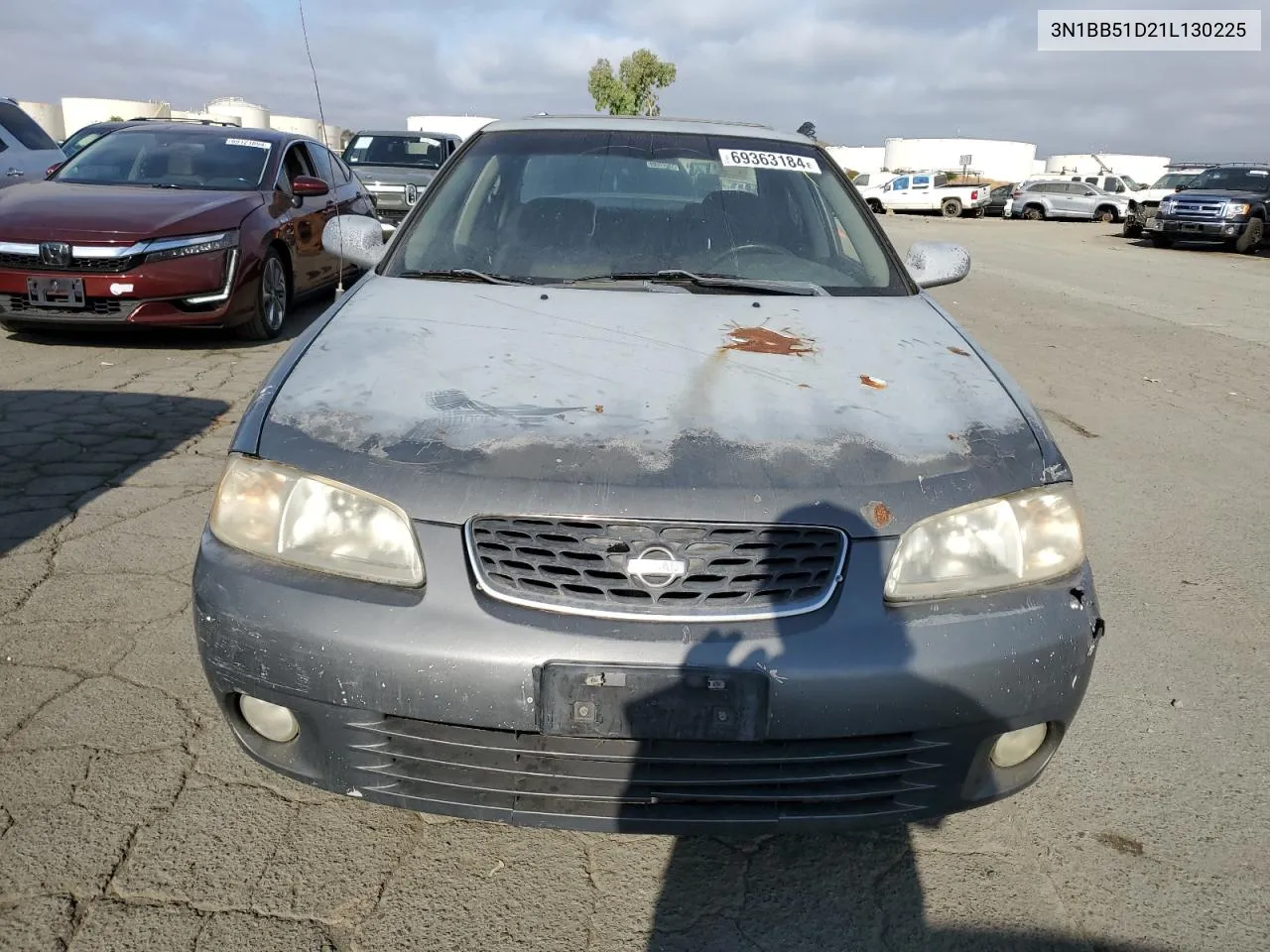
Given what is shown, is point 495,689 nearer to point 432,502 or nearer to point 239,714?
point 432,502

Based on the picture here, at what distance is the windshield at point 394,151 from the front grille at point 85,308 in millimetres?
9148

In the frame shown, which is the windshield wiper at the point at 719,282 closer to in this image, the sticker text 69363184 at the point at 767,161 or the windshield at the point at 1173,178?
the sticker text 69363184 at the point at 767,161

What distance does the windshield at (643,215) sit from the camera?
311 centimetres

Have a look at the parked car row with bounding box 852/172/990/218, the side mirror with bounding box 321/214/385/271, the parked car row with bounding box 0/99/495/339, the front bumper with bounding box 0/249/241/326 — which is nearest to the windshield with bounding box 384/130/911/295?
the side mirror with bounding box 321/214/385/271

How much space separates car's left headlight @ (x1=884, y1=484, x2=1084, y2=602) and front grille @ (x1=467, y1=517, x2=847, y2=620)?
6.5 inches

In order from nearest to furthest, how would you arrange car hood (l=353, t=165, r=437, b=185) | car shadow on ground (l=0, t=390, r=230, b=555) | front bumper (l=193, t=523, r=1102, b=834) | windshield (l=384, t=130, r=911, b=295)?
front bumper (l=193, t=523, r=1102, b=834), windshield (l=384, t=130, r=911, b=295), car shadow on ground (l=0, t=390, r=230, b=555), car hood (l=353, t=165, r=437, b=185)

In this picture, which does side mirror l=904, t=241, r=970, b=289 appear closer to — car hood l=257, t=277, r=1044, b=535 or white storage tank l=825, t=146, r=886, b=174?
car hood l=257, t=277, r=1044, b=535

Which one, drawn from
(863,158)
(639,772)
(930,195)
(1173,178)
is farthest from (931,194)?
(863,158)

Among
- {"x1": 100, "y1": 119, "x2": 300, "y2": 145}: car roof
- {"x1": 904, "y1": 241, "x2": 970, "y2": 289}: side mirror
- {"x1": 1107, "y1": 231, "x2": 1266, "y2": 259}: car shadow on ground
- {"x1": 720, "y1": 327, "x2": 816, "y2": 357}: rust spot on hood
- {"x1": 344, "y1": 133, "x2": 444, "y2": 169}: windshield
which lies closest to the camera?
{"x1": 720, "y1": 327, "x2": 816, "y2": 357}: rust spot on hood

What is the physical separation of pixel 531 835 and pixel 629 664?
71 centimetres

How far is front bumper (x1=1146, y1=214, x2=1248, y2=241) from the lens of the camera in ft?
69.9

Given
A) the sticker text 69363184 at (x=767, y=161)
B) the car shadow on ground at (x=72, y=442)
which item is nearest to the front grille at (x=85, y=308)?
the car shadow on ground at (x=72, y=442)

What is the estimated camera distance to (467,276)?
2998 millimetres

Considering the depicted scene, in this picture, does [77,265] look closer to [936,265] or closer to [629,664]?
[936,265]
